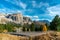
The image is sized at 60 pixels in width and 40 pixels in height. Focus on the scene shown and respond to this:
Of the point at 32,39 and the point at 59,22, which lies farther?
the point at 59,22

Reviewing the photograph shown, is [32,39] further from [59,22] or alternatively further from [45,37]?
[59,22]

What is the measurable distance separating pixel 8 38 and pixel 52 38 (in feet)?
16.6

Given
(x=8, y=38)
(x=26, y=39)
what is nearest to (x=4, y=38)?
(x=8, y=38)

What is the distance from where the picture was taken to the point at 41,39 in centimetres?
1803

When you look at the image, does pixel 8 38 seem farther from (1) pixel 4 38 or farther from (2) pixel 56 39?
(2) pixel 56 39

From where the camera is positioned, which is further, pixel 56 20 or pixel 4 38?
pixel 56 20

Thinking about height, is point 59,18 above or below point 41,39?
A: above

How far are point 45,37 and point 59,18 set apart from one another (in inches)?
1369

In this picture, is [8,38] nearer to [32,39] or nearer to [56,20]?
[32,39]

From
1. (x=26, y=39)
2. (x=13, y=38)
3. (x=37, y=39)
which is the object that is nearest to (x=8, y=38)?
(x=13, y=38)

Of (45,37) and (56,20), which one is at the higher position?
(56,20)

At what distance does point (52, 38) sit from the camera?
18.7 meters

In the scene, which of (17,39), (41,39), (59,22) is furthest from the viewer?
(59,22)

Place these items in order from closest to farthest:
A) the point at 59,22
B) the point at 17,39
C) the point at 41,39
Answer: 1. the point at 41,39
2. the point at 17,39
3. the point at 59,22
